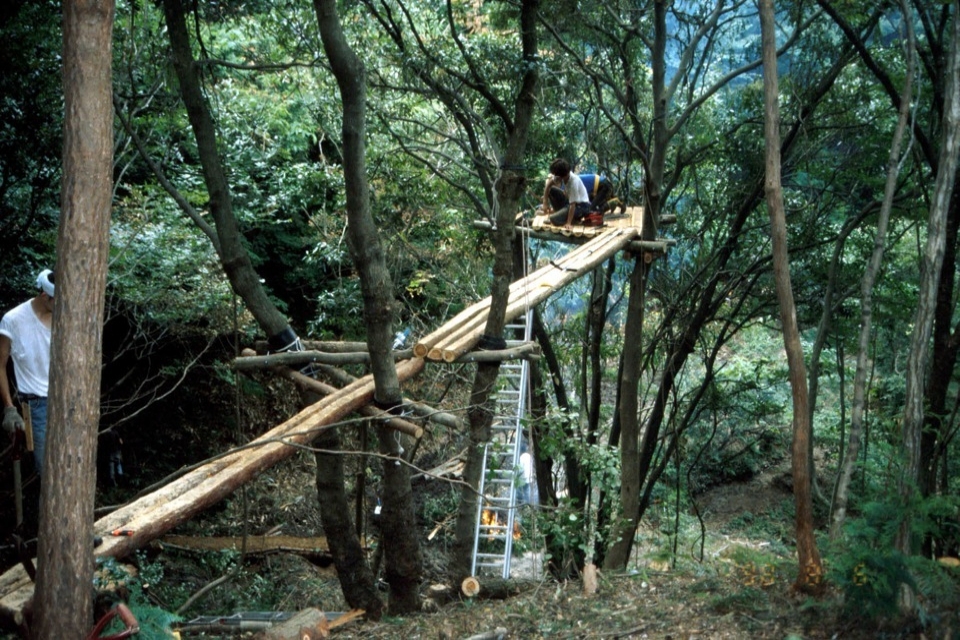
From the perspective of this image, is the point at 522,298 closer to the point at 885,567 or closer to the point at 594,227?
the point at 594,227

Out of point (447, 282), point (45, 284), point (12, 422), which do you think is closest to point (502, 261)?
point (45, 284)

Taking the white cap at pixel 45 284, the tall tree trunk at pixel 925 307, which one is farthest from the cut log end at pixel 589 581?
the white cap at pixel 45 284

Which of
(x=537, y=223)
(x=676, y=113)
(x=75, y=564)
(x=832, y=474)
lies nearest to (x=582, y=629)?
(x=75, y=564)

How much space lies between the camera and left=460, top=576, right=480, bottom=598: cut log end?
6.49m

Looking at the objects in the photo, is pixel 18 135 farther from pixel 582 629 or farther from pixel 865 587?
pixel 865 587

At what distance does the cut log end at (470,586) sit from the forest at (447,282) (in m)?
0.15

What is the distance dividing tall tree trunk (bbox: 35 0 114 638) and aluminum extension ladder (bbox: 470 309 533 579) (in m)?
3.00

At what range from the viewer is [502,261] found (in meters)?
6.10

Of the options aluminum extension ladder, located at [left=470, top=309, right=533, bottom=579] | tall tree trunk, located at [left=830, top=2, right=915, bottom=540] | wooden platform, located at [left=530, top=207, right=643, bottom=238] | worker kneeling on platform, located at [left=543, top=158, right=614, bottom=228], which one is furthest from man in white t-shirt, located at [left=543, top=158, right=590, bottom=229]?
tall tree trunk, located at [left=830, top=2, right=915, bottom=540]

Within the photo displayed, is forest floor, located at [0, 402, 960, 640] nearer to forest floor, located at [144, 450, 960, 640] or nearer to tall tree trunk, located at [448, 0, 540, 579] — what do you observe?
forest floor, located at [144, 450, 960, 640]

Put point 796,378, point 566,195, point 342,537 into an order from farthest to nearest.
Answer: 1. point 566,195
2. point 342,537
3. point 796,378

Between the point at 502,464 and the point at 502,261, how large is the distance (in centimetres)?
258

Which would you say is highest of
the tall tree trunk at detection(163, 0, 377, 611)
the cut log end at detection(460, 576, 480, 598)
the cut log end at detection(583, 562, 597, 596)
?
the tall tree trunk at detection(163, 0, 377, 611)

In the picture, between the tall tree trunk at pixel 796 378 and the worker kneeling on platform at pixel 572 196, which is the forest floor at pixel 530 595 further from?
the worker kneeling on platform at pixel 572 196
